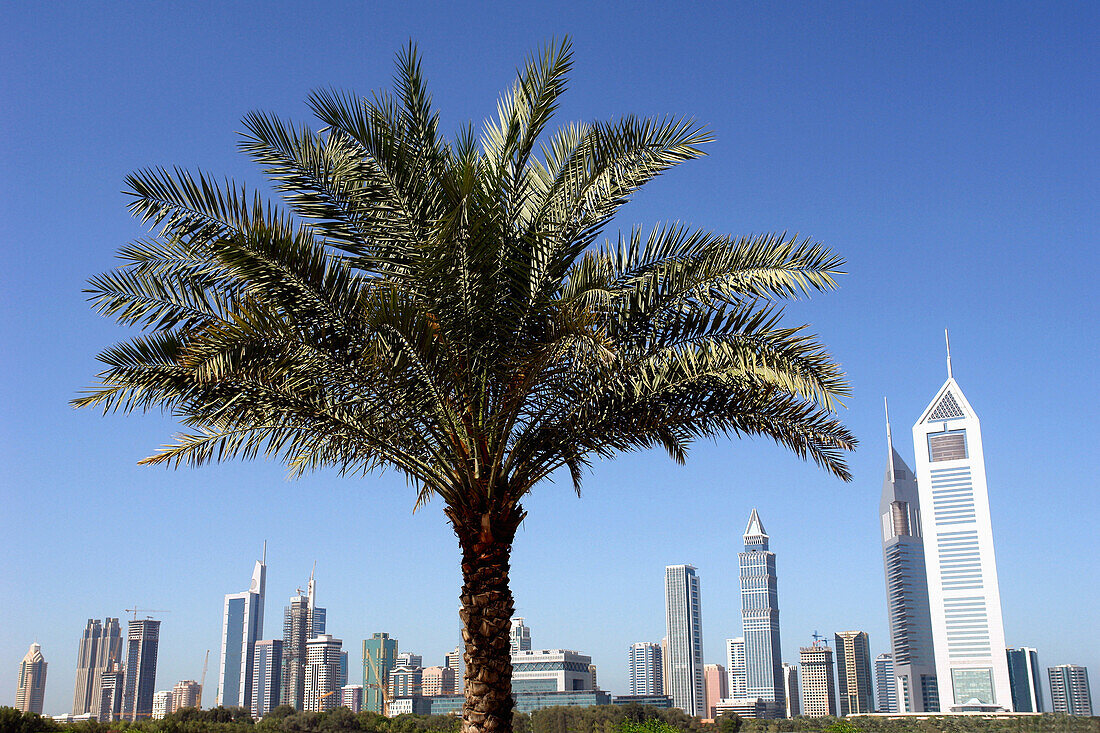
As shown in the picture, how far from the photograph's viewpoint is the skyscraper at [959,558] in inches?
6959

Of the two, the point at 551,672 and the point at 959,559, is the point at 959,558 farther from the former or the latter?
the point at 551,672

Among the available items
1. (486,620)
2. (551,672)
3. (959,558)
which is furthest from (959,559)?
(486,620)

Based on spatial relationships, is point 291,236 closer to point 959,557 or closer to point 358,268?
point 358,268

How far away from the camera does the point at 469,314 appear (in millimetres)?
8938

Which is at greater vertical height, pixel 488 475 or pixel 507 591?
pixel 488 475

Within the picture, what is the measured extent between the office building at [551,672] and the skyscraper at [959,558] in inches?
2995

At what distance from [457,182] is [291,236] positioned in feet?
5.82

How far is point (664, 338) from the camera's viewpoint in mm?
9328

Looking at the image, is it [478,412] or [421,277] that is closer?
[421,277]

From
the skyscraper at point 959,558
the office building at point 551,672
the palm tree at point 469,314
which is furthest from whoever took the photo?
the skyscraper at point 959,558

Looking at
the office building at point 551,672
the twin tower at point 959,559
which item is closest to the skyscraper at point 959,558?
the twin tower at point 959,559

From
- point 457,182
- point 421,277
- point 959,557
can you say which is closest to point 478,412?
point 421,277

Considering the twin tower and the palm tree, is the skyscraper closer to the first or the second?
the twin tower

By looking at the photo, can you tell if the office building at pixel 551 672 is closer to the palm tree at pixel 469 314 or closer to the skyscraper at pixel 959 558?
the skyscraper at pixel 959 558
